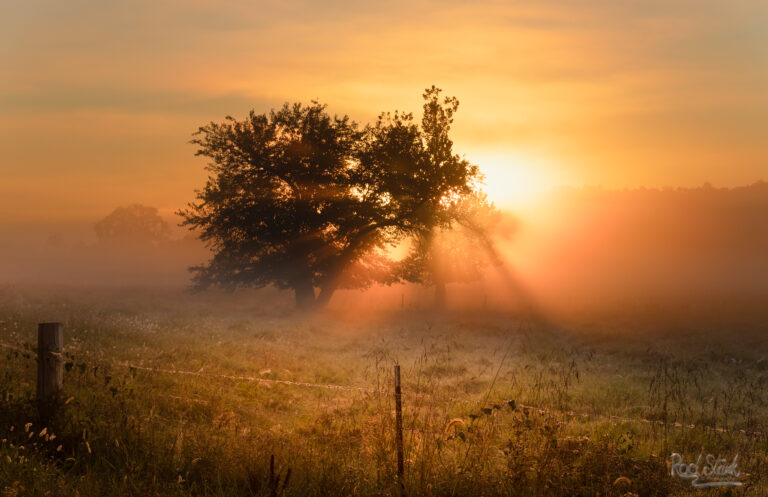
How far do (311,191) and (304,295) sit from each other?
7761 mm

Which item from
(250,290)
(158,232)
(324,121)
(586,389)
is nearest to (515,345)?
(586,389)

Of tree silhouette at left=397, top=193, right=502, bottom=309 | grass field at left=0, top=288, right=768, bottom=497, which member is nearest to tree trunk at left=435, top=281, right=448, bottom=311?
tree silhouette at left=397, top=193, right=502, bottom=309

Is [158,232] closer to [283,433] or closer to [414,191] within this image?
[414,191]

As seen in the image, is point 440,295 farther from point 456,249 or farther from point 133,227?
point 133,227

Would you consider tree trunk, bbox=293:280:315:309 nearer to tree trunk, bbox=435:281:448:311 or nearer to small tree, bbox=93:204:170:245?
tree trunk, bbox=435:281:448:311

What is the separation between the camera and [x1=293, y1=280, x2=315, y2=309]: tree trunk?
3858 centimetres

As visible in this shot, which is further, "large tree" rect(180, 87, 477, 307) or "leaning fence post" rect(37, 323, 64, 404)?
"large tree" rect(180, 87, 477, 307)

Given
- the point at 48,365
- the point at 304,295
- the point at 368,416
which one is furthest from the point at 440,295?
A: the point at 48,365

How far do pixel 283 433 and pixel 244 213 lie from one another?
2626 cm

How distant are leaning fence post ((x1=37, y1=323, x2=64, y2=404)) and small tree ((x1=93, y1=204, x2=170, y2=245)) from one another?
133 metres

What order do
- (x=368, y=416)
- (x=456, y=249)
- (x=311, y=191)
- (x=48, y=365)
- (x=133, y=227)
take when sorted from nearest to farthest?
(x=48, y=365) → (x=368, y=416) → (x=311, y=191) → (x=456, y=249) → (x=133, y=227)

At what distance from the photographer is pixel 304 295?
128ft

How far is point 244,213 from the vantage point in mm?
34406

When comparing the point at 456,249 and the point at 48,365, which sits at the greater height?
the point at 456,249
